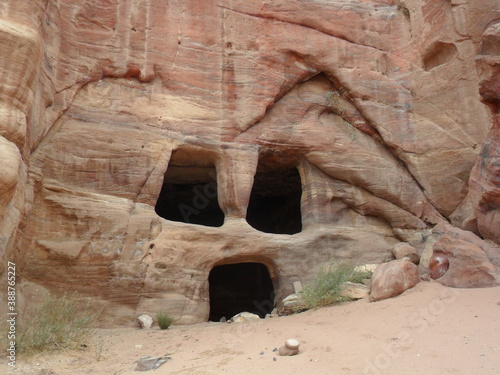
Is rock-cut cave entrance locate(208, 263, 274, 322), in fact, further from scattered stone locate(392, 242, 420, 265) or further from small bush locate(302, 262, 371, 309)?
small bush locate(302, 262, 371, 309)

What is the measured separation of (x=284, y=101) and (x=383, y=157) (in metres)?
2.84

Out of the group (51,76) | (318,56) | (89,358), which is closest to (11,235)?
(89,358)

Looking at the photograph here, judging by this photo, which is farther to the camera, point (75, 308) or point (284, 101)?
point (284, 101)

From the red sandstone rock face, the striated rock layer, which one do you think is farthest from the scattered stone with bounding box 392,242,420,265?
the red sandstone rock face

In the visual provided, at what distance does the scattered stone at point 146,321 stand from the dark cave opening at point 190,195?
12.5ft

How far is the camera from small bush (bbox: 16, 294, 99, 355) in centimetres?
571

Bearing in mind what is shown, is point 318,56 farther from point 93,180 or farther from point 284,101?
point 93,180

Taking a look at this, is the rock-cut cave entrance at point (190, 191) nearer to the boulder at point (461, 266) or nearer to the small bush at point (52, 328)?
the small bush at point (52, 328)

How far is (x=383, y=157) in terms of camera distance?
11.2m

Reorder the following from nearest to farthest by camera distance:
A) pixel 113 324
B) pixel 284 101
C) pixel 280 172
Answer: pixel 113 324 → pixel 284 101 → pixel 280 172

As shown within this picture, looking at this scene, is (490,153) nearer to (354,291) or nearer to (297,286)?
(354,291)

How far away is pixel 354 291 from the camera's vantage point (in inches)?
313

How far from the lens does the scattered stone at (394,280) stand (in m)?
7.49

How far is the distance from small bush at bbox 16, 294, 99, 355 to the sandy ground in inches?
8.0
